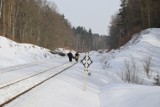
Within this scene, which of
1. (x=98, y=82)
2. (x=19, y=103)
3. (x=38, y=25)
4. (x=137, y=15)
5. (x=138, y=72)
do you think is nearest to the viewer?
(x=19, y=103)

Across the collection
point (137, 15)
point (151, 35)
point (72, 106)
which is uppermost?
point (137, 15)

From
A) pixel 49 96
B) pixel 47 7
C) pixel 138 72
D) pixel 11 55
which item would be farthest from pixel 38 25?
pixel 49 96

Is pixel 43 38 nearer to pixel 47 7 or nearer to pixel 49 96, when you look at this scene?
pixel 47 7

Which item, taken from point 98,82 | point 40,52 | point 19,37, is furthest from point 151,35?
point 19,37

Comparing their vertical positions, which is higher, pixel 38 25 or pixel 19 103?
pixel 38 25

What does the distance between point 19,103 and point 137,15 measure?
55139 mm

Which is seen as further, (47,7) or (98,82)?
(47,7)

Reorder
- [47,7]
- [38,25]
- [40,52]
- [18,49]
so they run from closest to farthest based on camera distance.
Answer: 1. [18,49]
2. [40,52]
3. [38,25]
4. [47,7]

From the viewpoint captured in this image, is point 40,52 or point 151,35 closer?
point 151,35

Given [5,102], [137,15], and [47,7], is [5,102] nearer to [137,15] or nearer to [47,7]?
[137,15]

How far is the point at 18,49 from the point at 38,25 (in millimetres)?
27579

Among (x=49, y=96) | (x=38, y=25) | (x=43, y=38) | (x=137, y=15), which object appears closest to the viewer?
(x=49, y=96)

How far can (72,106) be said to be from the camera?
11.4 m

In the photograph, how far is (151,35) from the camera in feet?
145
